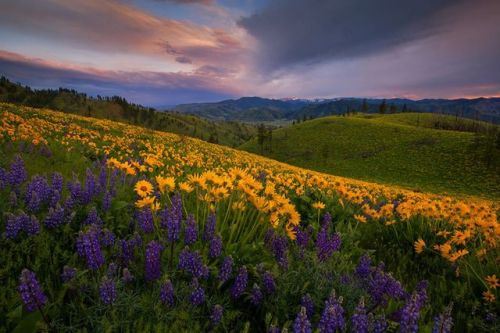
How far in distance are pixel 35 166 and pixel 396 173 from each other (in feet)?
218

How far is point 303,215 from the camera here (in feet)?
19.8

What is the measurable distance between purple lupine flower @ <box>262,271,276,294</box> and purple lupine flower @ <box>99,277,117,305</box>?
1.25m

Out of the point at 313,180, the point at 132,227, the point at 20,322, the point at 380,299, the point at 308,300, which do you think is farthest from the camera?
the point at 313,180

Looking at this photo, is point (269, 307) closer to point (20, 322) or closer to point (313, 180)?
point (20, 322)

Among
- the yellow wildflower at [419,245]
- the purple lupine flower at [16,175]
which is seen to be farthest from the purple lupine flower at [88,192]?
the yellow wildflower at [419,245]

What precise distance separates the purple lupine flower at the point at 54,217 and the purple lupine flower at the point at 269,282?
2.12 meters

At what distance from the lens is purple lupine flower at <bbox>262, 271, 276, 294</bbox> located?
8.48 ft

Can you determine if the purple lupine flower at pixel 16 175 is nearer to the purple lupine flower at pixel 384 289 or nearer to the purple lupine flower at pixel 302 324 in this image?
the purple lupine flower at pixel 302 324

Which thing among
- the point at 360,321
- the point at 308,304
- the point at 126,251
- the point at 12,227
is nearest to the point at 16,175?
the point at 12,227

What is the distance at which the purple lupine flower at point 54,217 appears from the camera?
2834 millimetres

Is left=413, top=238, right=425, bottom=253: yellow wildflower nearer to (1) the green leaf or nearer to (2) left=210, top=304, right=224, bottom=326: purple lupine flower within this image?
(2) left=210, top=304, right=224, bottom=326: purple lupine flower

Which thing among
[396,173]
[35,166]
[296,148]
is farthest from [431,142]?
[35,166]

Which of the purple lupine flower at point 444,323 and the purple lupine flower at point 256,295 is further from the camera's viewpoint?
the purple lupine flower at point 256,295

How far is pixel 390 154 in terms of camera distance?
2921 inches
